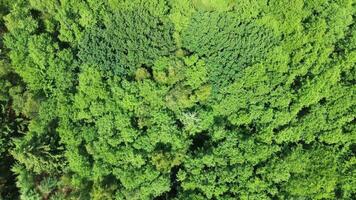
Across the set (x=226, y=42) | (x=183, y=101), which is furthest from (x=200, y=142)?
(x=226, y=42)

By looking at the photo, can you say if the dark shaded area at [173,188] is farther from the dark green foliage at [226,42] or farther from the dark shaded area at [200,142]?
the dark green foliage at [226,42]

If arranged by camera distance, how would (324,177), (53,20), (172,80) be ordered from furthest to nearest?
(53,20)
(172,80)
(324,177)

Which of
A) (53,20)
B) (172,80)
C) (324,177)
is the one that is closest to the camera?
(324,177)

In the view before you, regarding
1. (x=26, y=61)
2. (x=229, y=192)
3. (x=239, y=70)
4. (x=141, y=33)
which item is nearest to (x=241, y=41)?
(x=239, y=70)

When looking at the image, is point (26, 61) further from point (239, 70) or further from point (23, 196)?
point (239, 70)

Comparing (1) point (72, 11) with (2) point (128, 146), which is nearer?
(2) point (128, 146)

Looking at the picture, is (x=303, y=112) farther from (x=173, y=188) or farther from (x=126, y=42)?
(x=126, y=42)

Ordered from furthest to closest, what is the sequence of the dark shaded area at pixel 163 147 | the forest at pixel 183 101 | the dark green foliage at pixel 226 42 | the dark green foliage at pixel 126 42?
the dark green foliage at pixel 126 42, the dark green foliage at pixel 226 42, the dark shaded area at pixel 163 147, the forest at pixel 183 101

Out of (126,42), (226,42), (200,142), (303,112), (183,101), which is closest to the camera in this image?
(183,101)

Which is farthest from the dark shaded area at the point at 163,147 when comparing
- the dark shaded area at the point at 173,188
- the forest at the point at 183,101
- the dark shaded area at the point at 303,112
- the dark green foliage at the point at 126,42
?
the dark shaded area at the point at 303,112
